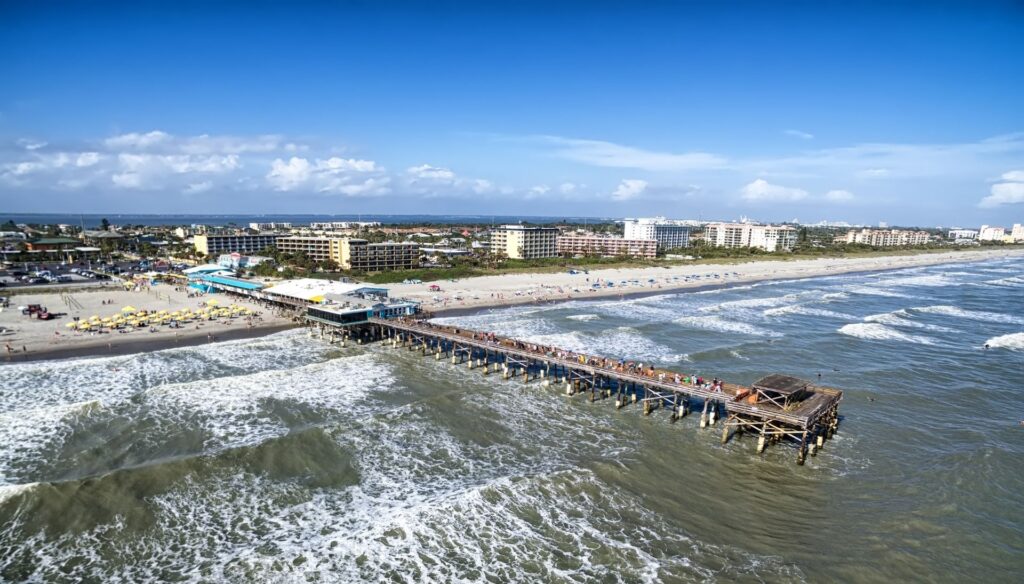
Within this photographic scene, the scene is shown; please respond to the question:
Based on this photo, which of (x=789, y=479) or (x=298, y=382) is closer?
(x=789, y=479)

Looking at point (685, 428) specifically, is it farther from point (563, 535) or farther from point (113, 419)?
point (113, 419)

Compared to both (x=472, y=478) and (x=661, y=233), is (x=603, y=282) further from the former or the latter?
(x=661, y=233)

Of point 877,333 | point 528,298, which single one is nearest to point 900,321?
point 877,333

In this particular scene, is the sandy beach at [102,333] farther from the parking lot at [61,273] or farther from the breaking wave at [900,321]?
the breaking wave at [900,321]

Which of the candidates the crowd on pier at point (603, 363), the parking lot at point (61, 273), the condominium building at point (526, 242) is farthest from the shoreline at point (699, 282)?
the parking lot at point (61, 273)

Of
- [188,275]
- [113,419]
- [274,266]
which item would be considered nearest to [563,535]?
[113,419]

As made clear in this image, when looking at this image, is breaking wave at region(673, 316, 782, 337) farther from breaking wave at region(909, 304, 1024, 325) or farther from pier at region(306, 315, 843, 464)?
breaking wave at region(909, 304, 1024, 325)
